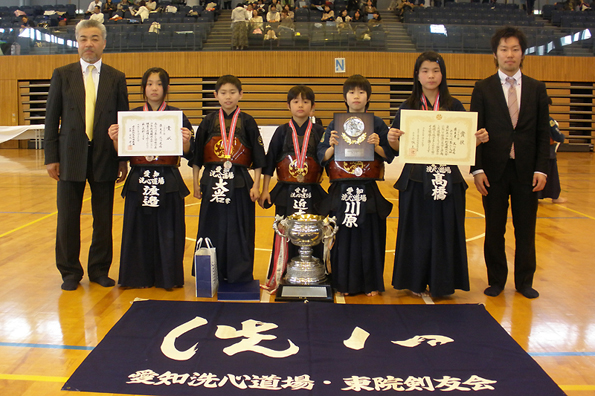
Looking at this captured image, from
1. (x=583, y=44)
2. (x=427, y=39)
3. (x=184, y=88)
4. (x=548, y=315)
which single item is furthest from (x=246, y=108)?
(x=548, y=315)

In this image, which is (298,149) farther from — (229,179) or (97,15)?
Result: (97,15)

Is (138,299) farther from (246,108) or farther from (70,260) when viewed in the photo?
(246,108)

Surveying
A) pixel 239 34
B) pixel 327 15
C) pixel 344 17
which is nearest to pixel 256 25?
pixel 239 34

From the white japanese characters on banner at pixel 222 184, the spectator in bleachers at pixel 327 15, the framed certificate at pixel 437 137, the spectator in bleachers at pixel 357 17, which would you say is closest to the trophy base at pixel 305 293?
the white japanese characters on banner at pixel 222 184

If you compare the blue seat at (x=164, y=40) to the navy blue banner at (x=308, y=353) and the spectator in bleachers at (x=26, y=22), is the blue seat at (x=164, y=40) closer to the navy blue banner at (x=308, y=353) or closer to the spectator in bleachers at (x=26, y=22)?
the spectator in bleachers at (x=26, y=22)

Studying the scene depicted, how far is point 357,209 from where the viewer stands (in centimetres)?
351

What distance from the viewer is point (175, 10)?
53.7 feet

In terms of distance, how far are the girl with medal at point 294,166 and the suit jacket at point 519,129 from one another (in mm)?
1152

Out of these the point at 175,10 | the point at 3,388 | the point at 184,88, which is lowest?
the point at 3,388

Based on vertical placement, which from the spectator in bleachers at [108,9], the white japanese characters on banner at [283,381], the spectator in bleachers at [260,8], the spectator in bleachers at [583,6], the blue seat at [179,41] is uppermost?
the spectator in bleachers at [583,6]

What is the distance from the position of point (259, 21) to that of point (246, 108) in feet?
8.15

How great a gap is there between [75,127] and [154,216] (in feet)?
2.79

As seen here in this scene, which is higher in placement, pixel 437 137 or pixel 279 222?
pixel 437 137

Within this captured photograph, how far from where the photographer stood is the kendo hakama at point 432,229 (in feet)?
11.3
